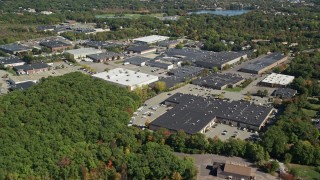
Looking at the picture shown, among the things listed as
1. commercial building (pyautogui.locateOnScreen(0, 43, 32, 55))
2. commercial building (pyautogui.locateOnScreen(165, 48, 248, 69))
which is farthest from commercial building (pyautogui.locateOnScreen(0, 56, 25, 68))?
commercial building (pyautogui.locateOnScreen(165, 48, 248, 69))

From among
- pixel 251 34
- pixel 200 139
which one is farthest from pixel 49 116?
pixel 251 34

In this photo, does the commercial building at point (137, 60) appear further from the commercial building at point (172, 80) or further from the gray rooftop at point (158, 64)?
the commercial building at point (172, 80)

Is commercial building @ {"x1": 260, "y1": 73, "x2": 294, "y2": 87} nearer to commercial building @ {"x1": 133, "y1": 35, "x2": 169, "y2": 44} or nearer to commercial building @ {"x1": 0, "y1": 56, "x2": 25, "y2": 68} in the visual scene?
commercial building @ {"x1": 133, "y1": 35, "x2": 169, "y2": 44}

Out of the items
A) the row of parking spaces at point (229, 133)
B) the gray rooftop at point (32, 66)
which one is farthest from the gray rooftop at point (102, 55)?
the row of parking spaces at point (229, 133)

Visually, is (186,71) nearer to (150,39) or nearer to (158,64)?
(158,64)

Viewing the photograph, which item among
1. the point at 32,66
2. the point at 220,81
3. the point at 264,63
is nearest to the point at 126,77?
the point at 220,81

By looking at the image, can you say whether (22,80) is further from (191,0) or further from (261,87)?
(191,0)
